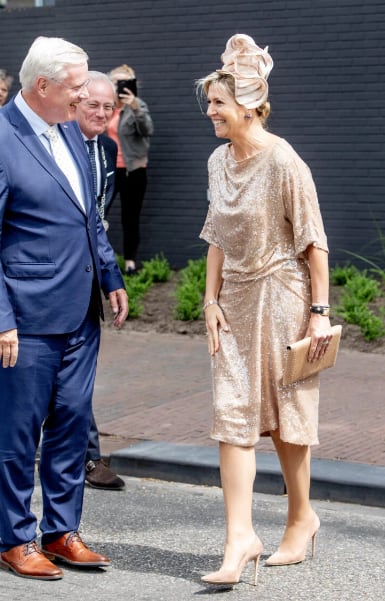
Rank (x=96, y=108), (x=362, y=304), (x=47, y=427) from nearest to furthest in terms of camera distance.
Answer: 1. (x=47, y=427)
2. (x=96, y=108)
3. (x=362, y=304)

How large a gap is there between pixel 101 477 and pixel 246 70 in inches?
103

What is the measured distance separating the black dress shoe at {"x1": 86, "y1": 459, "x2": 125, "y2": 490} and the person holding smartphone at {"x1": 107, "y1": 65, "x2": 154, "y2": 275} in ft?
20.9

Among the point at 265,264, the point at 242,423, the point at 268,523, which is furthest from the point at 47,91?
the point at 268,523

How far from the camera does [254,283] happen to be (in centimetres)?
495

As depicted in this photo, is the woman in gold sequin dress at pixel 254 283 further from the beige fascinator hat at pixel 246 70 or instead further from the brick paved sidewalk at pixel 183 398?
the brick paved sidewalk at pixel 183 398

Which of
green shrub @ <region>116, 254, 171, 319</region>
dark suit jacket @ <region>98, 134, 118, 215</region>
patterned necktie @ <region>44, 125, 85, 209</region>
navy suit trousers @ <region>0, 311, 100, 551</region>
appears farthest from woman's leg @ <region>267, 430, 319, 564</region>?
green shrub @ <region>116, 254, 171, 319</region>

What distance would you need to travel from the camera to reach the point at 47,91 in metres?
4.88

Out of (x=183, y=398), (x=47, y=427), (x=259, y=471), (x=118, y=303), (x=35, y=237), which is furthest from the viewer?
(x=183, y=398)

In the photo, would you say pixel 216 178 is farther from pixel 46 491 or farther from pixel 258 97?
pixel 46 491

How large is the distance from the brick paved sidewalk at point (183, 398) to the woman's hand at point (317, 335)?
1.97m

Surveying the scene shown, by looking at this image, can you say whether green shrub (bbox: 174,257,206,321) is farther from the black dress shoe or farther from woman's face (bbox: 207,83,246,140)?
woman's face (bbox: 207,83,246,140)

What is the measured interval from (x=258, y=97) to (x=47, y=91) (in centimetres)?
82

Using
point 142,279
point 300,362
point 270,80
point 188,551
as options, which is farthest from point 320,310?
point 270,80

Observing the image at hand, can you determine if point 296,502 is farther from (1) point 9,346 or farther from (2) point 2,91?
(2) point 2,91
